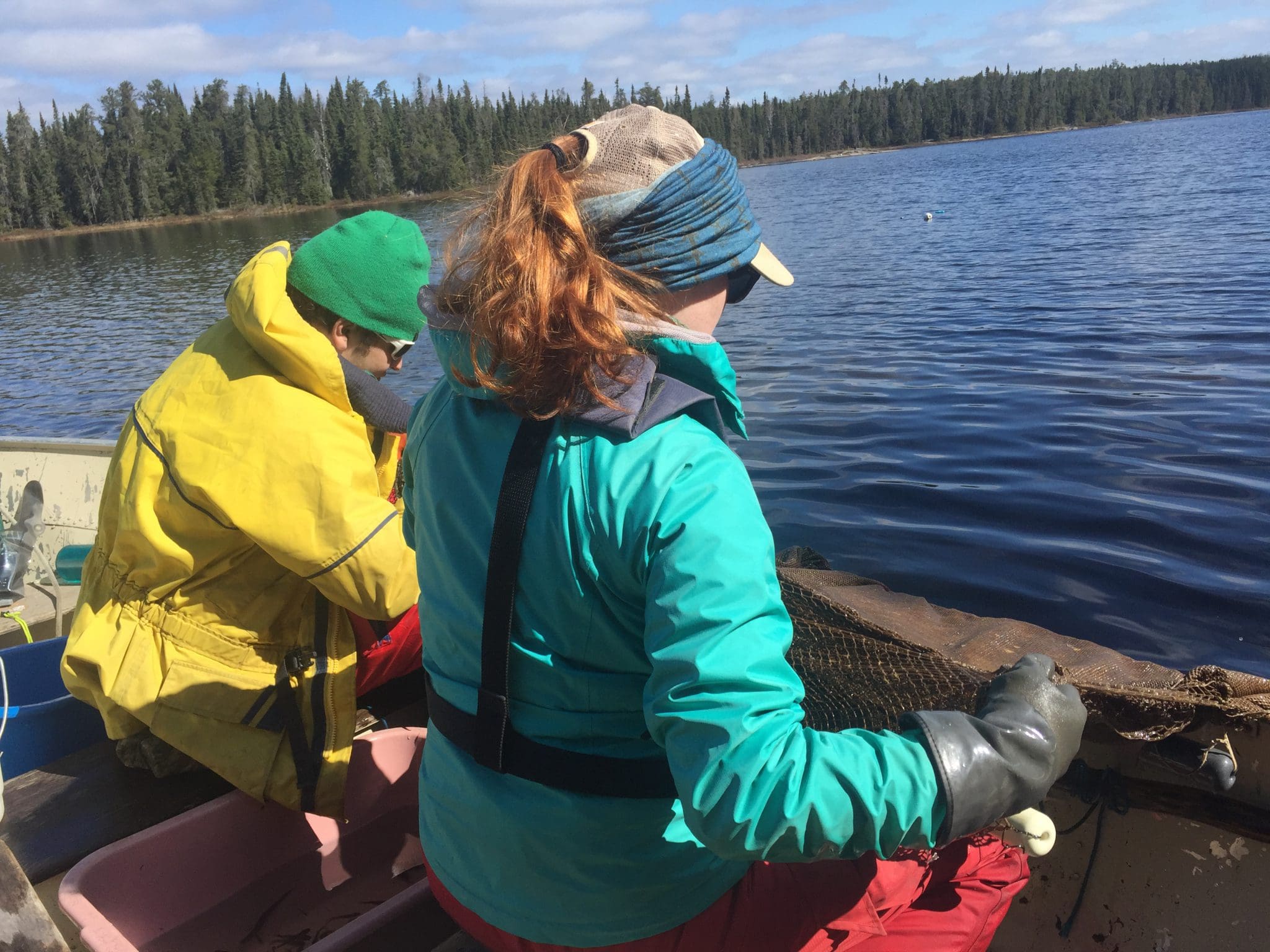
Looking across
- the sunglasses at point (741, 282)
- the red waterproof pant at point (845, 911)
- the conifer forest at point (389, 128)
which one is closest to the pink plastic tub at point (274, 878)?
the red waterproof pant at point (845, 911)

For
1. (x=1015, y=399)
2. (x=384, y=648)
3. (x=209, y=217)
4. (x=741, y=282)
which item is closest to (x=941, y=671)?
(x=741, y=282)

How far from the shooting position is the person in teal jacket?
3.98 ft

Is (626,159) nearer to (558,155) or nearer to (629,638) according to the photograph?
(558,155)

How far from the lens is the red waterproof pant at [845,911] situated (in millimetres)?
1572

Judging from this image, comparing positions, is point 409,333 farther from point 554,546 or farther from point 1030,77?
point 1030,77

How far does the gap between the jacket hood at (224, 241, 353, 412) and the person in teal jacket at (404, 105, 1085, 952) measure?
0.92 metres

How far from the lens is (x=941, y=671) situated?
236 cm

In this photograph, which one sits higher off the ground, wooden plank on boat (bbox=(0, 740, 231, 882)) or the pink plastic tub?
wooden plank on boat (bbox=(0, 740, 231, 882))

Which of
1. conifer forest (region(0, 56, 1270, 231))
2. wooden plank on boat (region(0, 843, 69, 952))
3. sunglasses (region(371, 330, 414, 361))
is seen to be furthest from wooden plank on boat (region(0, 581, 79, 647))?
conifer forest (region(0, 56, 1270, 231))

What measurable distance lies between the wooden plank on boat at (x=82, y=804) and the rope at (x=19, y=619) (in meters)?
1.62

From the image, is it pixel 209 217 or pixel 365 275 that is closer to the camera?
pixel 365 275

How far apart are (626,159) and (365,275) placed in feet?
4.57

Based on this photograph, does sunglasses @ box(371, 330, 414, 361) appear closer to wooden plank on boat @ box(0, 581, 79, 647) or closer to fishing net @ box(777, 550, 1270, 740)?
fishing net @ box(777, 550, 1270, 740)

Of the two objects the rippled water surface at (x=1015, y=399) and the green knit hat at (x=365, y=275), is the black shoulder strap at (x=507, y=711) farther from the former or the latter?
the green knit hat at (x=365, y=275)
